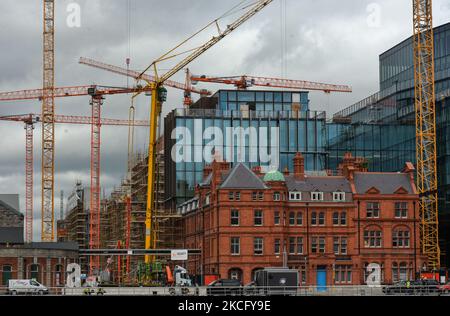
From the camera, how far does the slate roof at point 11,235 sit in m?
128

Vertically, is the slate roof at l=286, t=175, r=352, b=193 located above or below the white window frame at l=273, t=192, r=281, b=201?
above

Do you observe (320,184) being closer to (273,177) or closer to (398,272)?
(273,177)

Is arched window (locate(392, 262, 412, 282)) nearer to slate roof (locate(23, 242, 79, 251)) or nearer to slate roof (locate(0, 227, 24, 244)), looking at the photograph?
slate roof (locate(23, 242, 79, 251))

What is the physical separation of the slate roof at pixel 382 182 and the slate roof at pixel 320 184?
1858mm

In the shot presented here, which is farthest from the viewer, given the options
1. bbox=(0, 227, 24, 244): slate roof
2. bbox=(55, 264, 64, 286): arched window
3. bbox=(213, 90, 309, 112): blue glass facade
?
bbox=(213, 90, 309, 112): blue glass facade

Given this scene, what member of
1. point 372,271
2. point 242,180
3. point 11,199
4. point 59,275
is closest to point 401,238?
point 372,271

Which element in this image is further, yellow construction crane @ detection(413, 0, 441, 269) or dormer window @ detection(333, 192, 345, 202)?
yellow construction crane @ detection(413, 0, 441, 269)

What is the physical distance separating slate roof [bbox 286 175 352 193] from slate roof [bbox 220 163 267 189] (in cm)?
498

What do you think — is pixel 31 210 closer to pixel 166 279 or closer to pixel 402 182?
pixel 166 279

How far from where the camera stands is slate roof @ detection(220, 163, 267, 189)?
12256 centimetres

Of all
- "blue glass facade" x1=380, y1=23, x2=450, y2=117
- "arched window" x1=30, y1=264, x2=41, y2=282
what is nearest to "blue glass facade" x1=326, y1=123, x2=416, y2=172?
"blue glass facade" x1=380, y1=23, x2=450, y2=117

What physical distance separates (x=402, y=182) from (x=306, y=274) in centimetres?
1807

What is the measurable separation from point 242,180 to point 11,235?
3151 cm

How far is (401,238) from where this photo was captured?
126 m
